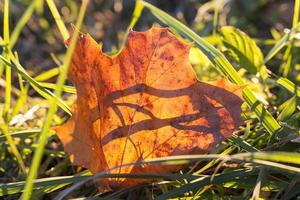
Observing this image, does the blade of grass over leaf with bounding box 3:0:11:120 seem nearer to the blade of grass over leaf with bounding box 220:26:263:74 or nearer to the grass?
the grass

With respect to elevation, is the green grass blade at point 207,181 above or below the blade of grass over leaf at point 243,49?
below

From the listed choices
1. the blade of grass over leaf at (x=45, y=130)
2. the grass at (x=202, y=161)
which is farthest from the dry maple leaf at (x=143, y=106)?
the blade of grass over leaf at (x=45, y=130)

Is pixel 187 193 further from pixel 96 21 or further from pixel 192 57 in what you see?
pixel 96 21

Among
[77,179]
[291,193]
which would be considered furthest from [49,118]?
[291,193]

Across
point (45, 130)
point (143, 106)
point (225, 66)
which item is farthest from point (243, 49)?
point (45, 130)

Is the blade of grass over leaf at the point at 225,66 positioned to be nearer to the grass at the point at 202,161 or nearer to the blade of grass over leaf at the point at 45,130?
the grass at the point at 202,161
